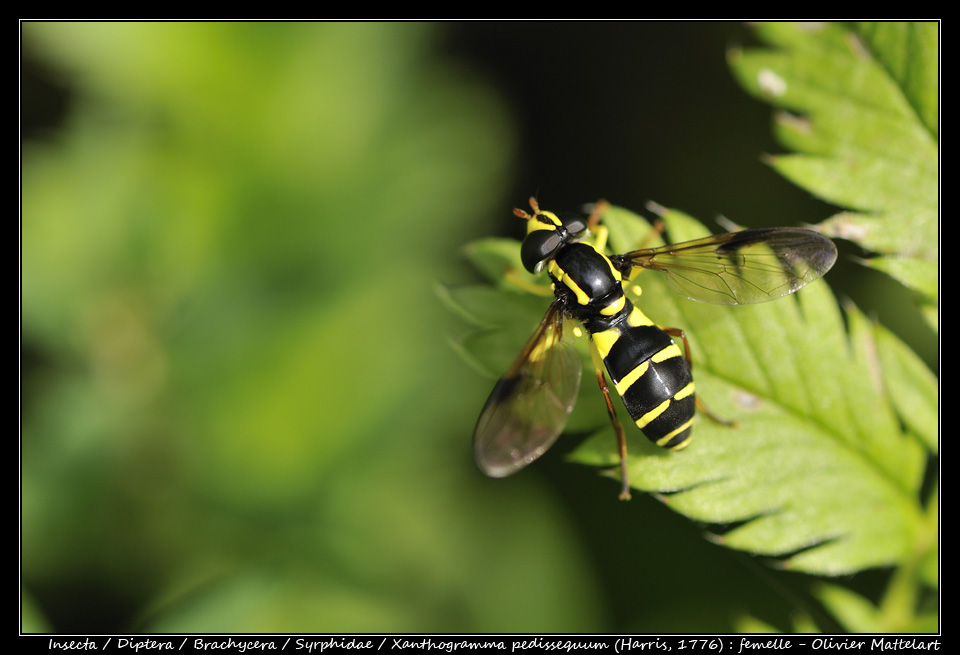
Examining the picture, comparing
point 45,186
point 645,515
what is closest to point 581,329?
point 645,515

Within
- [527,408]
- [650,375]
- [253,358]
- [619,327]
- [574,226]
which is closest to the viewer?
[527,408]

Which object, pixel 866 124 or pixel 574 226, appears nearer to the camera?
pixel 866 124

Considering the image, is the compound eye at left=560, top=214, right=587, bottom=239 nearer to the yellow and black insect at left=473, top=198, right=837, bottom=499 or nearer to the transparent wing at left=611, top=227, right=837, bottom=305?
the yellow and black insect at left=473, top=198, right=837, bottom=499

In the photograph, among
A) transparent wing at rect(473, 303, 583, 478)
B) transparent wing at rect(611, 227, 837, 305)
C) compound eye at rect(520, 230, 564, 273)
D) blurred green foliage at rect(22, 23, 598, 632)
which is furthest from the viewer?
blurred green foliage at rect(22, 23, 598, 632)

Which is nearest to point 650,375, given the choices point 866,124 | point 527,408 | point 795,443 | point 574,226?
point 527,408

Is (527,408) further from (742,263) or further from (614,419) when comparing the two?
(742,263)

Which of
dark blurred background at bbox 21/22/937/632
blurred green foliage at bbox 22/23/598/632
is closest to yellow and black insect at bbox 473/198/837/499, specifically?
dark blurred background at bbox 21/22/937/632

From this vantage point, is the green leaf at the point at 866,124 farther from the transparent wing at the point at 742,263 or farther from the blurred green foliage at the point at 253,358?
the blurred green foliage at the point at 253,358
